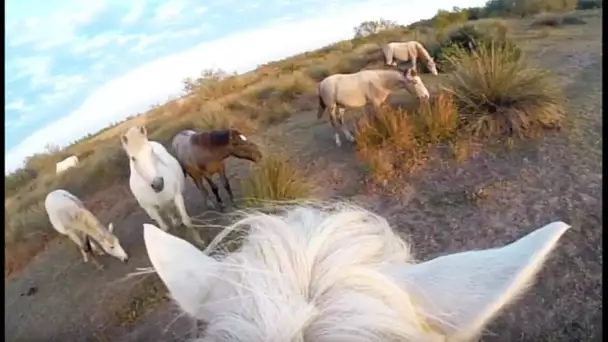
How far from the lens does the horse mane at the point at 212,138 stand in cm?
106

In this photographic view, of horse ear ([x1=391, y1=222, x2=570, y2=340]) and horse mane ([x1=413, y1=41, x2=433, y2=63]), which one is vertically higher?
horse mane ([x1=413, y1=41, x2=433, y2=63])

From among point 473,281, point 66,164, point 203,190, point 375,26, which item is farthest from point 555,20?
point 66,164

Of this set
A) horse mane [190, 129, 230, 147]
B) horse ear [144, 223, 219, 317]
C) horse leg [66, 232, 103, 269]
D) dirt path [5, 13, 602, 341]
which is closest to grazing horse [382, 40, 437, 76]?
dirt path [5, 13, 602, 341]

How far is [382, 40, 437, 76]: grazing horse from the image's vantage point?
1066mm

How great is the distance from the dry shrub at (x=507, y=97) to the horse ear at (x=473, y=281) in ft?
0.54

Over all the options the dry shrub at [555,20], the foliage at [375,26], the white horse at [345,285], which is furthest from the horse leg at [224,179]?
the dry shrub at [555,20]

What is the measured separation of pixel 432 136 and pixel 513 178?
0.37ft

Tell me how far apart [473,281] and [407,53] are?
335 millimetres

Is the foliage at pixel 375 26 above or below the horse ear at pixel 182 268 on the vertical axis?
above

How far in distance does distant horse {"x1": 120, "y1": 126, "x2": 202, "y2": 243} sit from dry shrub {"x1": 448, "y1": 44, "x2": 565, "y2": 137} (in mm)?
372

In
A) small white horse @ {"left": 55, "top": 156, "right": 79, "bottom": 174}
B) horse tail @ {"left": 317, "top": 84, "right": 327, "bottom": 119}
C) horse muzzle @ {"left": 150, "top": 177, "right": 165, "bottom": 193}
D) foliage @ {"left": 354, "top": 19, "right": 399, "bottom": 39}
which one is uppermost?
foliage @ {"left": 354, "top": 19, "right": 399, "bottom": 39}

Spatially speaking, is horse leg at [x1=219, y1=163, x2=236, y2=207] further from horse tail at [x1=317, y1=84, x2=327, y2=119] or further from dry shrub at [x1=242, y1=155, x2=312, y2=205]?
horse tail at [x1=317, y1=84, x2=327, y2=119]

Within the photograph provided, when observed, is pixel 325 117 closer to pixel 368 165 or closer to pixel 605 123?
pixel 368 165

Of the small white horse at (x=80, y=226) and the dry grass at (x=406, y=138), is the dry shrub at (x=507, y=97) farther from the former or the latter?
the small white horse at (x=80, y=226)
